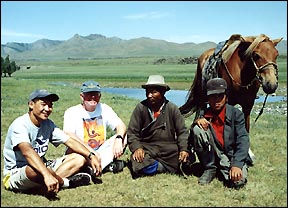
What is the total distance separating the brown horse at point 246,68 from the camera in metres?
A: 5.90

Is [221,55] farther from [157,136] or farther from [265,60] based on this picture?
[157,136]

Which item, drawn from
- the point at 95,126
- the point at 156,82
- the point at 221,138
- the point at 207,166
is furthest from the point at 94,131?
the point at 221,138

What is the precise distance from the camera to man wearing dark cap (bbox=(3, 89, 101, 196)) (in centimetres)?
454

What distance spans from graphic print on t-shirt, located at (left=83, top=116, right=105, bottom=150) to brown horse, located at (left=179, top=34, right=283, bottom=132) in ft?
7.87

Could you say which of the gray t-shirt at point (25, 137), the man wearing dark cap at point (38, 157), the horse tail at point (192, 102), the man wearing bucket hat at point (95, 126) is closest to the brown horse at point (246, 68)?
the horse tail at point (192, 102)

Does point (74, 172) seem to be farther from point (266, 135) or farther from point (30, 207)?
point (266, 135)

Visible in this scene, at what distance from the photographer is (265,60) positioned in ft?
19.5

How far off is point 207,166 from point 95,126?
1.88 m

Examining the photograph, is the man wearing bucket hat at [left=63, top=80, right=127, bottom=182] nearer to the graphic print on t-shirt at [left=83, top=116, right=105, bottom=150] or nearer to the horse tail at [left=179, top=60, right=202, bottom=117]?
the graphic print on t-shirt at [left=83, top=116, right=105, bottom=150]

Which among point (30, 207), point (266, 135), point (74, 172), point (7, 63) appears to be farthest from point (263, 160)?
point (7, 63)

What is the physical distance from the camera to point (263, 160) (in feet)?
22.3

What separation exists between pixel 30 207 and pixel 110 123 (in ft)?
6.33

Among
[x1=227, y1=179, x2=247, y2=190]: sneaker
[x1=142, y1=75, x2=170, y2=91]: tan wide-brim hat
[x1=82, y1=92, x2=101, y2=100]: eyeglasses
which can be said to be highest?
[x1=142, y1=75, x2=170, y2=91]: tan wide-brim hat

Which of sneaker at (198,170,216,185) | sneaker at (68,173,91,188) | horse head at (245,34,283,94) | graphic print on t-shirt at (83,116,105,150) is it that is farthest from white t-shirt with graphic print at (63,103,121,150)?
horse head at (245,34,283,94)
